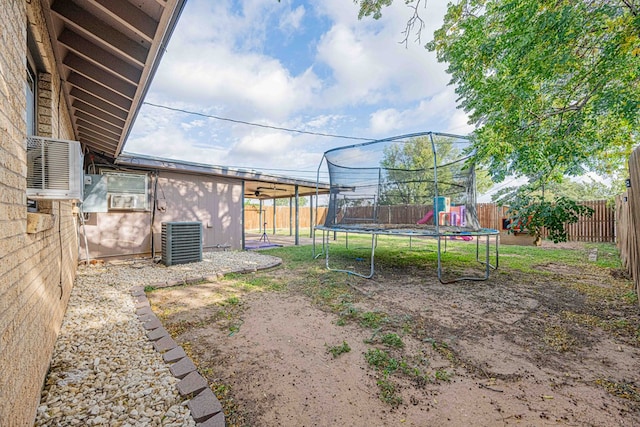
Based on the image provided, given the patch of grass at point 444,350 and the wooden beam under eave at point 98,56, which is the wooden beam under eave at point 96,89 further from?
the patch of grass at point 444,350

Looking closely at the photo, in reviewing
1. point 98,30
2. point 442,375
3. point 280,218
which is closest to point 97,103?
point 98,30

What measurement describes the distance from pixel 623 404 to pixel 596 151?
4.90 metres

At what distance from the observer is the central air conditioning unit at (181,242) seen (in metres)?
5.09

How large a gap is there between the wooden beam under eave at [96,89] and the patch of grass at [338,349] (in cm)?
324

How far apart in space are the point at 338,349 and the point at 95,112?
424cm

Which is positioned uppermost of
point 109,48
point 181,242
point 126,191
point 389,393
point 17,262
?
point 109,48

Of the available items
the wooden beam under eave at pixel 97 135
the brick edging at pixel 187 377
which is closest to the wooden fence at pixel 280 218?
the wooden beam under eave at pixel 97 135

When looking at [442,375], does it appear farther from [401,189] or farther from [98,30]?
[401,189]

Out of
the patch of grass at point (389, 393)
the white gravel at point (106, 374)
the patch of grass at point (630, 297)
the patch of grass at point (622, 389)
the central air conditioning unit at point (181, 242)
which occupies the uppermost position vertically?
the central air conditioning unit at point (181, 242)

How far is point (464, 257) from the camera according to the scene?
6.20 metres

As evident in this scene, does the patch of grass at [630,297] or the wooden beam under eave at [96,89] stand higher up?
the wooden beam under eave at [96,89]

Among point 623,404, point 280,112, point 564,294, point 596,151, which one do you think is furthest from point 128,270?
point 280,112

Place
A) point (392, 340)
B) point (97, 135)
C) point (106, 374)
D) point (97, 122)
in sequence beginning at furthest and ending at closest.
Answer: point (97, 135), point (97, 122), point (392, 340), point (106, 374)

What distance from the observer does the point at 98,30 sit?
1979mm
